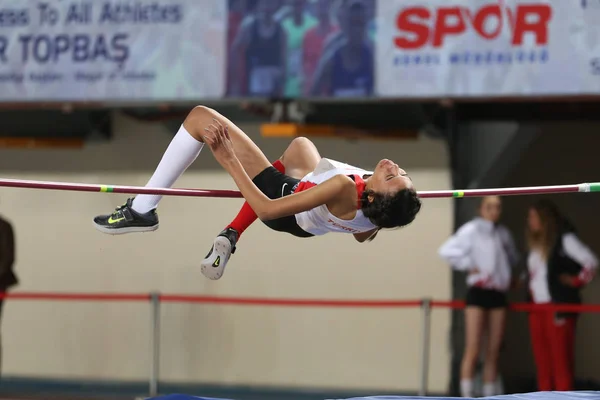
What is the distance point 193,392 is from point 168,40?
2.72 meters

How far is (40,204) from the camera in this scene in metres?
9.05

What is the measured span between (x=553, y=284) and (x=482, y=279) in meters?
0.48

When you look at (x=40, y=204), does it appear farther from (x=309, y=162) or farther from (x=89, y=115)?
(x=309, y=162)

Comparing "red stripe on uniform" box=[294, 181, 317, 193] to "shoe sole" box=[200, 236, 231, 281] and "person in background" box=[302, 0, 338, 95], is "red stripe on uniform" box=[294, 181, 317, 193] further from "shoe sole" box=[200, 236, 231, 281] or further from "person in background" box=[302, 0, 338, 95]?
"person in background" box=[302, 0, 338, 95]

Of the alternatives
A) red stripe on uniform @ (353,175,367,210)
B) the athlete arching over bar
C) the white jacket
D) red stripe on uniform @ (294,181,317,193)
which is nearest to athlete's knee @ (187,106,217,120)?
the athlete arching over bar

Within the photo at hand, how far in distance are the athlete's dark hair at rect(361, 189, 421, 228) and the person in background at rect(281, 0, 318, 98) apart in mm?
2923

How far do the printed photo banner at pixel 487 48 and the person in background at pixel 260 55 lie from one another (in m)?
0.69

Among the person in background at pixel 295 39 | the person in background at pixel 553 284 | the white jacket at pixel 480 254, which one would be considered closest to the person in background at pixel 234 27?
the person in background at pixel 295 39

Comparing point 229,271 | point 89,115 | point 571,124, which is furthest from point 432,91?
point 89,115

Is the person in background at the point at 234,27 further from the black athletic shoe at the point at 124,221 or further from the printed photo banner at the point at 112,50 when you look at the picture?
the black athletic shoe at the point at 124,221

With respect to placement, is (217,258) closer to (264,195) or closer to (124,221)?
(264,195)

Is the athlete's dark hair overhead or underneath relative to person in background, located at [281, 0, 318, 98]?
underneath

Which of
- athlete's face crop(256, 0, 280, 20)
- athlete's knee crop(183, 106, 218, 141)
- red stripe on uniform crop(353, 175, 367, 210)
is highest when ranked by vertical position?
athlete's face crop(256, 0, 280, 20)

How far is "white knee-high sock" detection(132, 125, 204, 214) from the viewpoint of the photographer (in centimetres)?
538
